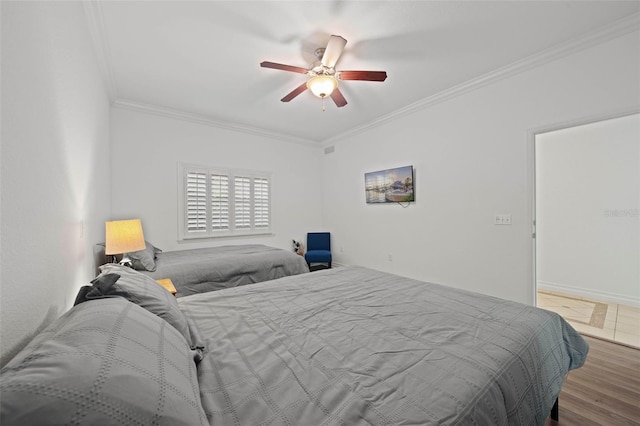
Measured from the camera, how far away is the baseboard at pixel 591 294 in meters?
3.47

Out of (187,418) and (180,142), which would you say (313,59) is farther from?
(187,418)

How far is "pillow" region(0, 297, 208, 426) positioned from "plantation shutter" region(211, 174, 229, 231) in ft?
12.4

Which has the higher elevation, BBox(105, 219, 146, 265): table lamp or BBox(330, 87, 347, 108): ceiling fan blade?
BBox(330, 87, 347, 108): ceiling fan blade

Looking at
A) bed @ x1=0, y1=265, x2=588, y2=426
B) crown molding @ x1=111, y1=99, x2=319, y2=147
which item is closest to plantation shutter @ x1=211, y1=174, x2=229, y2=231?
crown molding @ x1=111, y1=99, x2=319, y2=147

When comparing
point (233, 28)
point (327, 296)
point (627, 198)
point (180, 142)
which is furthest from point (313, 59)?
point (627, 198)

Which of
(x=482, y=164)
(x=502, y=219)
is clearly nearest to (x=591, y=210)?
(x=502, y=219)

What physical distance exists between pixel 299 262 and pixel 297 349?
→ 241 centimetres

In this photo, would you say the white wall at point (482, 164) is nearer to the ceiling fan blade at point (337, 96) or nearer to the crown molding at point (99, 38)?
the ceiling fan blade at point (337, 96)

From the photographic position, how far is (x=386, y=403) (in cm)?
81

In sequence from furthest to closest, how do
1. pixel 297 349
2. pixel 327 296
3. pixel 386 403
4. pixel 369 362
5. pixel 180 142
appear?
pixel 180 142
pixel 327 296
pixel 297 349
pixel 369 362
pixel 386 403

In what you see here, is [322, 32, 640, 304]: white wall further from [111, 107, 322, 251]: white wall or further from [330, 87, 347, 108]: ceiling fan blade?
[111, 107, 322, 251]: white wall

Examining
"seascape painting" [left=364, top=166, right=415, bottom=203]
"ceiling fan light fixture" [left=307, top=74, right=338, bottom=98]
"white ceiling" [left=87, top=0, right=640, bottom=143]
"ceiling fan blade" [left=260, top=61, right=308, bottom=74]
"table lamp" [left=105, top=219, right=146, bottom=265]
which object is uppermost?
"white ceiling" [left=87, top=0, right=640, bottom=143]

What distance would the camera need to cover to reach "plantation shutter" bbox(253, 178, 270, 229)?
4.93 m

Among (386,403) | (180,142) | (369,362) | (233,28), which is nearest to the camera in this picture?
(386,403)
